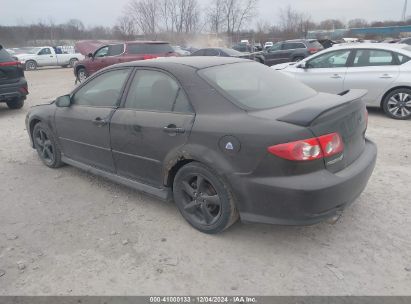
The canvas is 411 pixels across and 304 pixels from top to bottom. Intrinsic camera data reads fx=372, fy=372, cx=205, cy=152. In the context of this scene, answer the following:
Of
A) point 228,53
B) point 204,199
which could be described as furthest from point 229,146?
point 228,53

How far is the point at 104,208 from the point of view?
157 inches

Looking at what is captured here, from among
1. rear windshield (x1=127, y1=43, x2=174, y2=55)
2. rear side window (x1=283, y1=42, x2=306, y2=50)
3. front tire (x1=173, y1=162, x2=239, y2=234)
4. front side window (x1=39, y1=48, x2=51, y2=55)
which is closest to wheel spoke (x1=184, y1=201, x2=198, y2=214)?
front tire (x1=173, y1=162, x2=239, y2=234)

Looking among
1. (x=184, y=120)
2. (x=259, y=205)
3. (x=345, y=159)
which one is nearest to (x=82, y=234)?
(x=184, y=120)

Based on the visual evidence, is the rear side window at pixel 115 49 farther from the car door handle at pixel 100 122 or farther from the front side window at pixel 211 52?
the car door handle at pixel 100 122

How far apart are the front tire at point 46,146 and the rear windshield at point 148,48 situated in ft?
30.4

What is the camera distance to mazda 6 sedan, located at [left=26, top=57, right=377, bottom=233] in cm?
279

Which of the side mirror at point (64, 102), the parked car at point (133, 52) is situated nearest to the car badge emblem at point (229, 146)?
the side mirror at point (64, 102)

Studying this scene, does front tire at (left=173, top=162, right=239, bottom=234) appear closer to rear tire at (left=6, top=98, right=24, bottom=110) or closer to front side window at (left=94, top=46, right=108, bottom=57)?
rear tire at (left=6, top=98, right=24, bottom=110)

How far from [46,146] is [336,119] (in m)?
3.97

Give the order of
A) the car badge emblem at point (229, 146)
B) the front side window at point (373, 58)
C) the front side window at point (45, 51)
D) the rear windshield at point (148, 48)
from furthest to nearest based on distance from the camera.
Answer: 1. the front side window at point (45, 51)
2. the rear windshield at point (148, 48)
3. the front side window at point (373, 58)
4. the car badge emblem at point (229, 146)

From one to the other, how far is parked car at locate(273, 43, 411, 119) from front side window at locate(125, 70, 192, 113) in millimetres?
5161

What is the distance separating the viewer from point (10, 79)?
880cm

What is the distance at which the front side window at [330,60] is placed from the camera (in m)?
8.09

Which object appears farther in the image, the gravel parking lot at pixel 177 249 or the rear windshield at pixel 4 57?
the rear windshield at pixel 4 57
